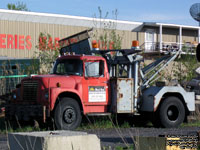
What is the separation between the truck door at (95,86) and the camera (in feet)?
45.2

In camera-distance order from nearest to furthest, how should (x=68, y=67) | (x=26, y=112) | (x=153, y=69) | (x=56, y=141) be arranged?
(x=56, y=141) → (x=26, y=112) → (x=68, y=67) → (x=153, y=69)

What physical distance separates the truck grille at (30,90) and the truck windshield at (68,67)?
93 centimetres

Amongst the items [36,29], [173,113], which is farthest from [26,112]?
[36,29]

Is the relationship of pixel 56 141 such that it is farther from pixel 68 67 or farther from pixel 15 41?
pixel 15 41

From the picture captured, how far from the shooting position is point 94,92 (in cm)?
1394

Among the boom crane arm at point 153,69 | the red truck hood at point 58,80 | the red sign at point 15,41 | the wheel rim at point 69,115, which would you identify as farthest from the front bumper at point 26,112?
the red sign at point 15,41

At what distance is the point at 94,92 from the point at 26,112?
2.03m

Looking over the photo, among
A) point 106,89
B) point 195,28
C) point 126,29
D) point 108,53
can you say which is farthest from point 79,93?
point 195,28

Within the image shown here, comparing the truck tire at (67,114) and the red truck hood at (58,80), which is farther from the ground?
the red truck hood at (58,80)

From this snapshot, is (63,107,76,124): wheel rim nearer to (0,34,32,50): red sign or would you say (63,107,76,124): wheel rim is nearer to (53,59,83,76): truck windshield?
(53,59,83,76): truck windshield

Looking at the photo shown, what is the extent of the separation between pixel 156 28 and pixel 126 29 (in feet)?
17.8

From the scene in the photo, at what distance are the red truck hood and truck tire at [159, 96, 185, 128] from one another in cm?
290

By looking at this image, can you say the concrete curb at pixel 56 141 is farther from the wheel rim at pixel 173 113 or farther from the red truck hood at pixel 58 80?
the wheel rim at pixel 173 113

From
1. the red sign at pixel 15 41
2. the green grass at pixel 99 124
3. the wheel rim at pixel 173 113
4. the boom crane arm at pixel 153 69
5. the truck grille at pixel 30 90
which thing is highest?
the red sign at pixel 15 41
